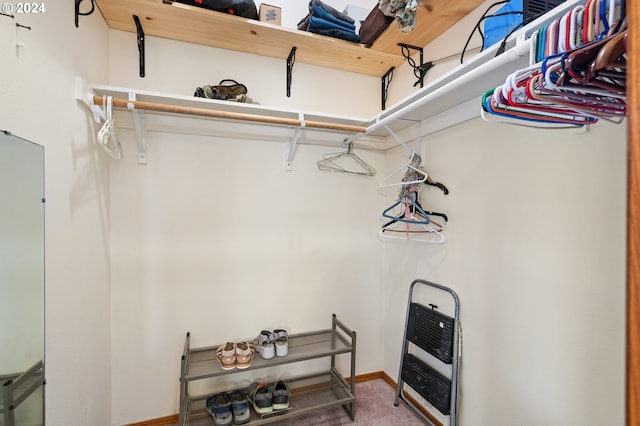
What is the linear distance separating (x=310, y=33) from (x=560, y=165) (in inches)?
62.6

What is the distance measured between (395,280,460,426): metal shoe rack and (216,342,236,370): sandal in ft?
3.76

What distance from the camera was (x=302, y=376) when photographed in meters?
A: 2.13

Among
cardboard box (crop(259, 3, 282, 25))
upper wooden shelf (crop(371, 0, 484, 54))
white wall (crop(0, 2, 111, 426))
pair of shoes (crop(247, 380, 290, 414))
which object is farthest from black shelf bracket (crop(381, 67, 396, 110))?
pair of shoes (crop(247, 380, 290, 414))

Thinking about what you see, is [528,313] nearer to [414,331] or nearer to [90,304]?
[414,331]

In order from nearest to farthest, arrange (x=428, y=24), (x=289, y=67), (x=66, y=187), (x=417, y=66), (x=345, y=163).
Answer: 1. (x=66, y=187)
2. (x=428, y=24)
3. (x=417, y=66)
4. (x=289, y=67)
5. (x=345, y=163)

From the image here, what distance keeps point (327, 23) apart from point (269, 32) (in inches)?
15.3

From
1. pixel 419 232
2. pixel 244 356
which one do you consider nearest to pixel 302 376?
Result: pixel 244 356

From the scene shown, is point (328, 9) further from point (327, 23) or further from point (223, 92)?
point (223, 92)

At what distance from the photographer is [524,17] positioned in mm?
1108

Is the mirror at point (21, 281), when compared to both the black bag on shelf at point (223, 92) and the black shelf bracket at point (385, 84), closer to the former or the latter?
the black bag on shelf at point (223, 92)

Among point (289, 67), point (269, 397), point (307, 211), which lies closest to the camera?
point (269, 397)

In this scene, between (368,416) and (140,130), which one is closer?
(140,130)

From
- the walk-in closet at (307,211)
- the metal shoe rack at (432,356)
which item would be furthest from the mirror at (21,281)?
the metal shoe rack at (432,356)

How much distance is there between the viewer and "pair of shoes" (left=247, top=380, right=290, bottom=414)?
1.76 metres
